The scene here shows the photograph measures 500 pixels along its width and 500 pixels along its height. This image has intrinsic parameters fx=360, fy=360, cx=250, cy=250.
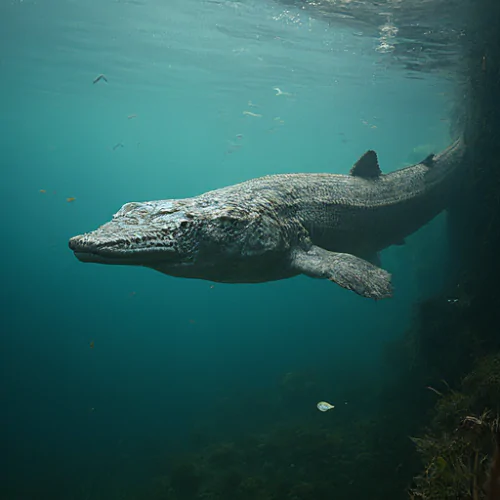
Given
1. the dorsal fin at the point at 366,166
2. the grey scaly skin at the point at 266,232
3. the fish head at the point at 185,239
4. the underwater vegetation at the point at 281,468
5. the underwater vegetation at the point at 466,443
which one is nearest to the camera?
the underwater vegetation at the point at 466,443

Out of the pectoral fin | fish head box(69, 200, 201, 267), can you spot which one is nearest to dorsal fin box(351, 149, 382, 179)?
the pectoral fin

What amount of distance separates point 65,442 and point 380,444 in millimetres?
14882

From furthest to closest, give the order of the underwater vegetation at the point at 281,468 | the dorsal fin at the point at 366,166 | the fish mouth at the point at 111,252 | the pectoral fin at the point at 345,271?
the underwater vegetation at the point at 281,468, the dorsal fin at the point at 366,166, the pectoral fin at the point at 345,271, the fish mouth at the point at 111,252

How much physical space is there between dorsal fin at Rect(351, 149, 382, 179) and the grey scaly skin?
0.7 inches

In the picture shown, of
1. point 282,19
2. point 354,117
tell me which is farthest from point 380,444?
point 354,117

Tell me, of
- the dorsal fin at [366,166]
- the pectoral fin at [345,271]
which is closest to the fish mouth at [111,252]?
the pectoral fin at [345,271]

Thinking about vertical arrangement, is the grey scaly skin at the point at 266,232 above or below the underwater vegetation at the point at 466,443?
above

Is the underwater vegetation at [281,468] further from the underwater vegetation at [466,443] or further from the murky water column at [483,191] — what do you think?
A: the murky water column at [483,191]

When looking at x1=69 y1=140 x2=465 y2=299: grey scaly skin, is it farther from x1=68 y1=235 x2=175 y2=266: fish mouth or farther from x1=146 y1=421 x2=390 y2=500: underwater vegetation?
x1=146 y1=421 x2=390 y2=500: underwater vegetation

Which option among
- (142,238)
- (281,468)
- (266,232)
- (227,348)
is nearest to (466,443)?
(266,232)

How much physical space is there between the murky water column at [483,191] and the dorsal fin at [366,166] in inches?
124

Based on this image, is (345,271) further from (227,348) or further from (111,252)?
(227,348)

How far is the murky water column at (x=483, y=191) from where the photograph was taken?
7.81 metres

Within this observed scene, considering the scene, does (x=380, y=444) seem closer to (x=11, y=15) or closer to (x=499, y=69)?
(x=499, y=69)
